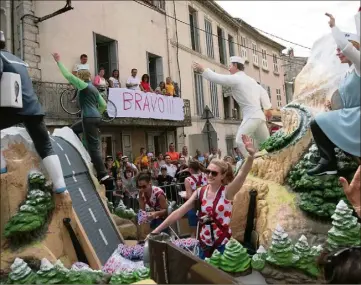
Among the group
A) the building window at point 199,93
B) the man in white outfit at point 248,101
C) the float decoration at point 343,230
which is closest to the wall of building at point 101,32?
the building window at point 199,93

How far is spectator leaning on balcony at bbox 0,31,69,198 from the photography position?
2.45 metres

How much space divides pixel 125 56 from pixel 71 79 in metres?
8.32

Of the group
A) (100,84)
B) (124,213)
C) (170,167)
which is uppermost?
(100,84)

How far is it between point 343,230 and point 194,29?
48.6 ft

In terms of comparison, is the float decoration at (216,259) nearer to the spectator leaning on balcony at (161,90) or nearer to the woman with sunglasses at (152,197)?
the woman with sunglasses at (152,197)

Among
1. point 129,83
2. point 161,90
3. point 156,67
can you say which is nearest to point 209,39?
point 156,67

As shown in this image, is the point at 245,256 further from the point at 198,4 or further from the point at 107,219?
the point at 198,4

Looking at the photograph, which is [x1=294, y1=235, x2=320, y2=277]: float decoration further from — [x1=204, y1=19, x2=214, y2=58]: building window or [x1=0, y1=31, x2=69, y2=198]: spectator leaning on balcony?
[x1=204, y1=19, x2=214, y2=58]: building window

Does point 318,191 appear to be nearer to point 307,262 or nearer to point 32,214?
point 307,262

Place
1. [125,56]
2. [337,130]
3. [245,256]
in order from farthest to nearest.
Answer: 1. [125,56]
2. [245,256]
3. [337,130]

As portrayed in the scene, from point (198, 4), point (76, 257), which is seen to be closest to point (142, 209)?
point (76, 257)

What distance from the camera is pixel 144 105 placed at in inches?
420

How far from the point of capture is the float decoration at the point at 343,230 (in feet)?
7.71

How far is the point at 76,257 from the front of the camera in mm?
3344
